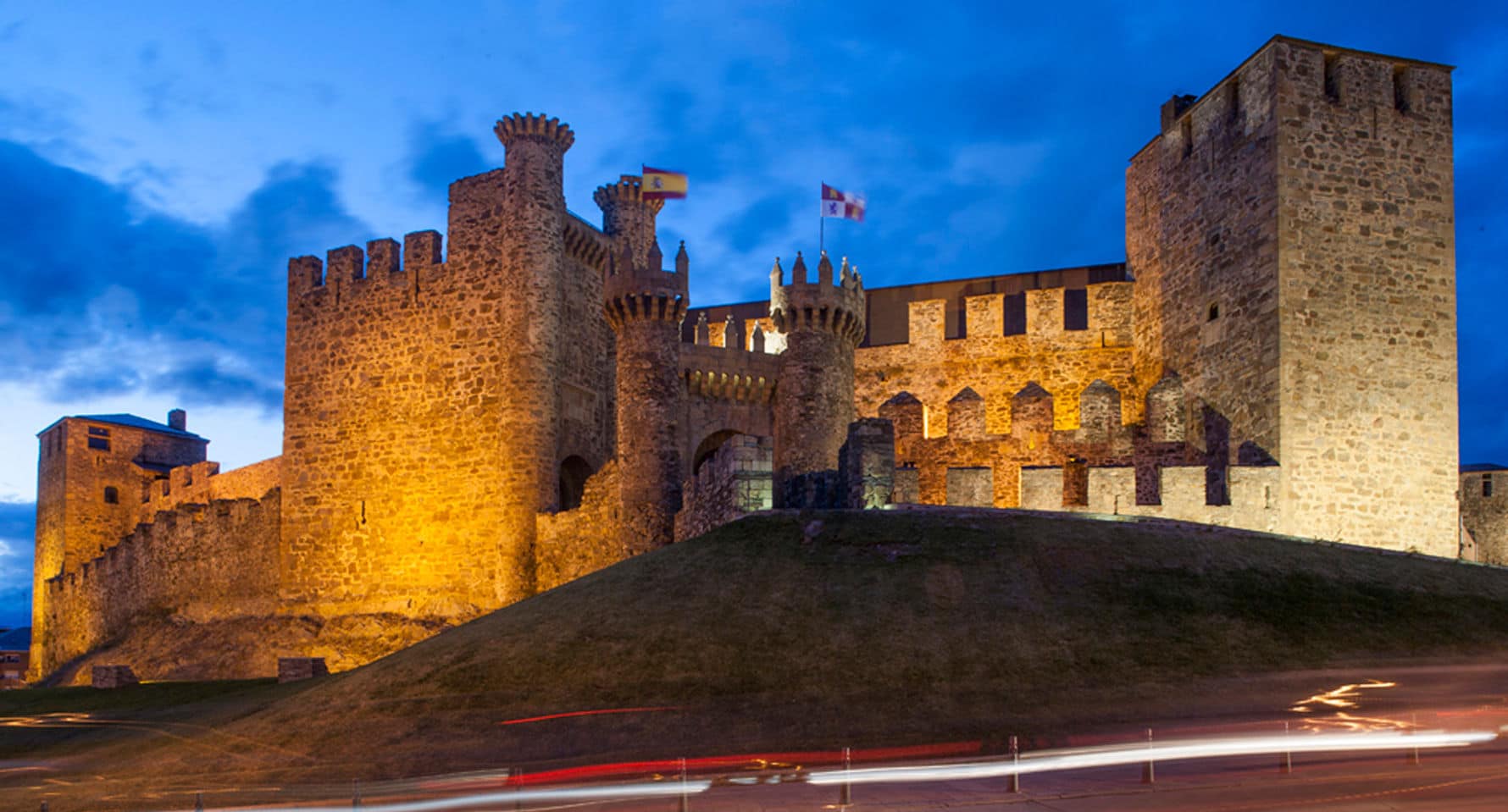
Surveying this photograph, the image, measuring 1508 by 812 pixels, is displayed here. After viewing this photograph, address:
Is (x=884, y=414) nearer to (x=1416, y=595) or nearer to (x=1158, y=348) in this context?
(x=1158, y=348)

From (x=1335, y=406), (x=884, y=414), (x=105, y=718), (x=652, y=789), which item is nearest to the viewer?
(x=652, y=789)

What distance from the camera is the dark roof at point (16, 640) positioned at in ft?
174

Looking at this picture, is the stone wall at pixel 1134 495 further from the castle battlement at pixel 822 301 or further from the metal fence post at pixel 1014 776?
the metal fence post at pixel 1014 776

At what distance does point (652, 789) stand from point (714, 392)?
20368 mm

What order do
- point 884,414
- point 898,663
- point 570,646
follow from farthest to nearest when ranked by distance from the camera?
point 884,414 < point 570,646 < point 898,663

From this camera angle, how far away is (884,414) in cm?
2922

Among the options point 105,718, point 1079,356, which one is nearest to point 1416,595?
point 1079,356

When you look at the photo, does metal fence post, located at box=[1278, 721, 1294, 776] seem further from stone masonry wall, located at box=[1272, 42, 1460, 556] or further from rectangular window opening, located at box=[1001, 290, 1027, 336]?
rectangular window opening, located at box=[1001, 290, 1027, 336]

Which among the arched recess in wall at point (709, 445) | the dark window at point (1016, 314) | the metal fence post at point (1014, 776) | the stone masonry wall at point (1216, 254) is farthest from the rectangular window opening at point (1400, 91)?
the metal fence post at point (1014, 776)

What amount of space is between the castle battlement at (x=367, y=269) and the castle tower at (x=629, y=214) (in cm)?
488

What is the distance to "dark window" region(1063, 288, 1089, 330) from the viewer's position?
32594 mm

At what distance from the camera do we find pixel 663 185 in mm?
33750

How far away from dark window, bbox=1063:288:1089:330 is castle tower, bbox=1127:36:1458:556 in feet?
20.4

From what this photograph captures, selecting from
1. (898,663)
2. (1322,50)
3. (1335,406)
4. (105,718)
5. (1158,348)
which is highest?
(1322,50)
